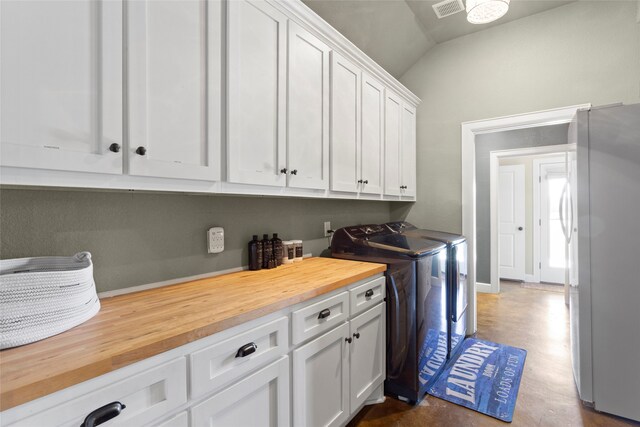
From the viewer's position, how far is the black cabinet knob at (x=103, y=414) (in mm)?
700

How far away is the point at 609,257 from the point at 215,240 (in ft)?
7.59

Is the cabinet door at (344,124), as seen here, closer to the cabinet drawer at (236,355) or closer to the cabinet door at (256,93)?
the cabinet door at (256,93)

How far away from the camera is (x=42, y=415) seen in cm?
64

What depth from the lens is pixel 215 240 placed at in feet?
5.34

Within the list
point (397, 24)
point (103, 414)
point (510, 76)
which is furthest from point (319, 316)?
point (510, 76)

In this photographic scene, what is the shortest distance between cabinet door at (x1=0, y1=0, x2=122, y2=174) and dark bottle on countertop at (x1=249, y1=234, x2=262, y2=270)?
0.91 meters

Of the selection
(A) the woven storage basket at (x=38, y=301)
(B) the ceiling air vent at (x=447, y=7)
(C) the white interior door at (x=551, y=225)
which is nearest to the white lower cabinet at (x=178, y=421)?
(A) the woven storage basket at (x=38, y=301)

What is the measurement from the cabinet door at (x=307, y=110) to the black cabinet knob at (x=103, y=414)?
118cm

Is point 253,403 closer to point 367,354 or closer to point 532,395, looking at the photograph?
point 367,354

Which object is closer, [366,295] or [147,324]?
[147,324]

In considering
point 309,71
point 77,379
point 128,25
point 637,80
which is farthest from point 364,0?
point 77,379

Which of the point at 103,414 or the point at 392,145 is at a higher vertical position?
the point at 392,145

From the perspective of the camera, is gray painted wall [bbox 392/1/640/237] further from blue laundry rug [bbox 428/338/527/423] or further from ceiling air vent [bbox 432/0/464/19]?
blue laundry rug [bbox 428/338/527/423]

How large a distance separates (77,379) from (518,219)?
19.0 feet
